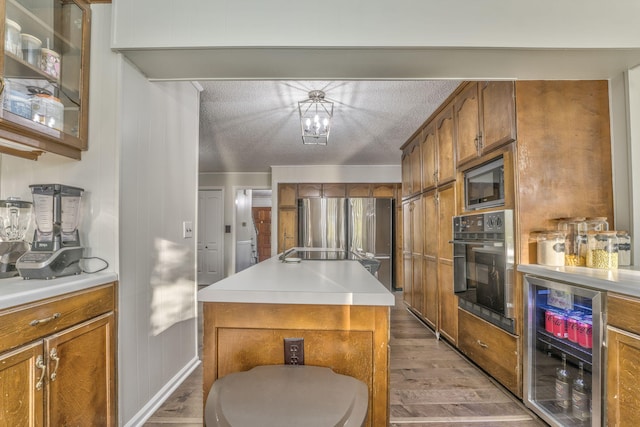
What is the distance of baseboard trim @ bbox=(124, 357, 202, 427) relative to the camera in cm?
170

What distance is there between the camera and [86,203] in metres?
1.59

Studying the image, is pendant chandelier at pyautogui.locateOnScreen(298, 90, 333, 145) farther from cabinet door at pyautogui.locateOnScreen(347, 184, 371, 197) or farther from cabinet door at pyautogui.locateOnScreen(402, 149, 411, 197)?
cabinet door at pyautogui.locateOnScreen(347, 184, 371, 197)

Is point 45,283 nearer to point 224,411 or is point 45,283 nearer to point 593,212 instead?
point 224,411

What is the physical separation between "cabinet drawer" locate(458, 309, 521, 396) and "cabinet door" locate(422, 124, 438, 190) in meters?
1.34

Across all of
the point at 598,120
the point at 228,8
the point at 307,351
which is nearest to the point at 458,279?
the point at 598,120

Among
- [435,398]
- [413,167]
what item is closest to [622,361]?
[435,398]

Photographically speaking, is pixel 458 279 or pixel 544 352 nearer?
pixel 544 352

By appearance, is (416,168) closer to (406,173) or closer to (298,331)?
(406,173)

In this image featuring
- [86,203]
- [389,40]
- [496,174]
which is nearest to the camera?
[389,40]

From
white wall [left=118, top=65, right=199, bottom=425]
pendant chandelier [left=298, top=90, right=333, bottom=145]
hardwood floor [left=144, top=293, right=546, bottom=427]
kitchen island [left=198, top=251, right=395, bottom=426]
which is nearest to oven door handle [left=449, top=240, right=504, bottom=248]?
hardwood floor [left=144, top=293, right=546, bottom=427]

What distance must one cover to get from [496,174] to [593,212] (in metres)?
0.58

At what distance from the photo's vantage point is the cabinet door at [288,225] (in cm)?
574

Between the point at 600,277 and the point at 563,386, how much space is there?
73 cm

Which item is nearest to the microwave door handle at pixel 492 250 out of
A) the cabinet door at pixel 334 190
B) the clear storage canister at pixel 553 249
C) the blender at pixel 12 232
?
the clear storage canister at pixel 553 249
